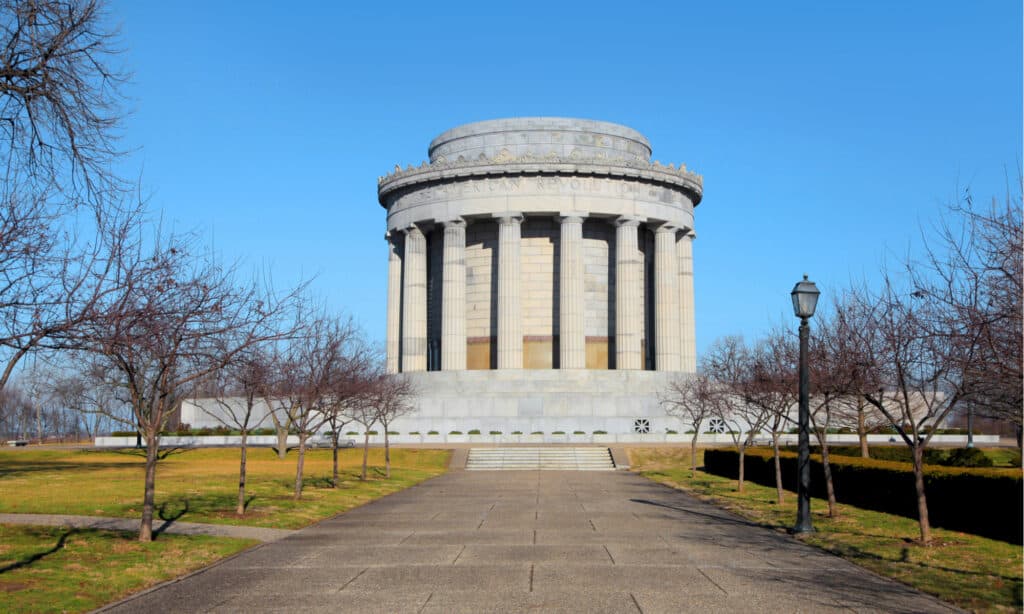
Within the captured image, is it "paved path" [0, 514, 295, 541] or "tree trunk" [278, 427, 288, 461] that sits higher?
"tree trunk" [278, 427, 288, 461]

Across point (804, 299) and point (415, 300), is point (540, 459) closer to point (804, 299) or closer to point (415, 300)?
point (415, 300)

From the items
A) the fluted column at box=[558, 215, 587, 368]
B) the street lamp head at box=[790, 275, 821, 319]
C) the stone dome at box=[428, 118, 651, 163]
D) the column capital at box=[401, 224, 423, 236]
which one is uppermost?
the stone dome at box=[428, 118, 651, 163]

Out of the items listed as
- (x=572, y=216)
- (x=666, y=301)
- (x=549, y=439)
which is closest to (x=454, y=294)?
(x=572, y=216)

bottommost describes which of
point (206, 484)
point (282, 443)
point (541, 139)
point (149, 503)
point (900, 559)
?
point (900, 559)

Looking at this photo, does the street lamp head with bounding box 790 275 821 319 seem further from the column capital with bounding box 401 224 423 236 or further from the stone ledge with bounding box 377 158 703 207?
the column capital with bounding box 401 224 423 236

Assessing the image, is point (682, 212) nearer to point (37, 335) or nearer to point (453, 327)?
point (453, 327)

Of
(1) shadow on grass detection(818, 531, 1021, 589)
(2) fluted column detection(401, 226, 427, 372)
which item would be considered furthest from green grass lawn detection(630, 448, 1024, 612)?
(2) fluted column detection(401, 226, 427, 372)

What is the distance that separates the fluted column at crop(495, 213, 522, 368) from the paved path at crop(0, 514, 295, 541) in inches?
1982

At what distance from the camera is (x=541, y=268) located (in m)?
79.9

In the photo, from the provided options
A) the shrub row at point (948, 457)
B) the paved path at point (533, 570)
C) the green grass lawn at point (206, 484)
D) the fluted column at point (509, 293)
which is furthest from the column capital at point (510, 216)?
the paved path at point (533, 570)

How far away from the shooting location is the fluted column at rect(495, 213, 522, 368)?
7431 cm

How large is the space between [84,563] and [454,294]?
60.0 m

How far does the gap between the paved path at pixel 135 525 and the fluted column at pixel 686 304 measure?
60887 mm

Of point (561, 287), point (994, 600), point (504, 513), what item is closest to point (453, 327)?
point (561, 287)
